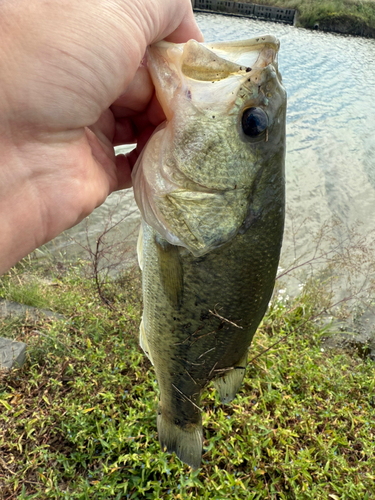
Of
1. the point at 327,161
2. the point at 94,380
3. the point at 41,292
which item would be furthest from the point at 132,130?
the point at 327,161

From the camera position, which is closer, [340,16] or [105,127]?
[105,127]

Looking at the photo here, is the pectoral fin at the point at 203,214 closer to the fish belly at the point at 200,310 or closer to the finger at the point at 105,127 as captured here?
the fish belly at the point at 200,310

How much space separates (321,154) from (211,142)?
8.88 m

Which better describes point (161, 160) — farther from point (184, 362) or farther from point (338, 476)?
point (338, 476)

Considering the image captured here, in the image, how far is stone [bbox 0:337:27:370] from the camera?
9.50 feet

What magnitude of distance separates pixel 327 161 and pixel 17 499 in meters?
9.08

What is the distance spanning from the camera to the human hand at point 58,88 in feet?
3.52

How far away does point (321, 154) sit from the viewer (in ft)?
30.2

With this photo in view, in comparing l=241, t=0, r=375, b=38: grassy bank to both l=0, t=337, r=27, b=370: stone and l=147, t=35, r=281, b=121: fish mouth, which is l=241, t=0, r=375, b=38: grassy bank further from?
l=0, t=337, r=27, b=370: stone

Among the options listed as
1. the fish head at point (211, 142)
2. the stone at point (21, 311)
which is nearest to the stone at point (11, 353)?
the stone at point (21, 311)

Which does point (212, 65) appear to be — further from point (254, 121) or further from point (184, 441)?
point (184, 441)

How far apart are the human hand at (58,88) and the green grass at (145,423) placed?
1811 millimetres

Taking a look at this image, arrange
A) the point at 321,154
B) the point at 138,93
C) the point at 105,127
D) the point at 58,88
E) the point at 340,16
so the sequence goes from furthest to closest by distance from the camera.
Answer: the point at 340,16
the point at 321,154
the point at 105,127
the point at 138,93
the point at 58,88

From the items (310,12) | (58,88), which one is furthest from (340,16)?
(58,88)
